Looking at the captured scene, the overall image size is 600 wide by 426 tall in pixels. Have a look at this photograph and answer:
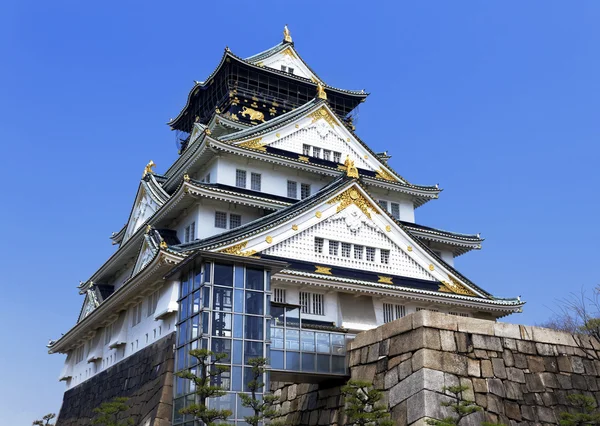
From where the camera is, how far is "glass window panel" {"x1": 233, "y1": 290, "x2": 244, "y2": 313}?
20.7m

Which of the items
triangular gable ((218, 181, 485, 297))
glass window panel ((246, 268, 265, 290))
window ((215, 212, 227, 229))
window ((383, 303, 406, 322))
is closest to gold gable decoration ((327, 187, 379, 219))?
triangular gable ((218, 181, 485, 297))

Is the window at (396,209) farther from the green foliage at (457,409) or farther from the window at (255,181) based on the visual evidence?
the green foliage at (457,409)

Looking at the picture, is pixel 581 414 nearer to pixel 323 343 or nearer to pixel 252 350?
pixel 323 343

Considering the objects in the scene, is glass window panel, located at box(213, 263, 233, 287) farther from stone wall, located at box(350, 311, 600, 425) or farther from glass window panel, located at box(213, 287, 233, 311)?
stone wall, located at box(350, 311, 600, 425)

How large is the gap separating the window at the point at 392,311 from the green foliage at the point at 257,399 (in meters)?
10.9

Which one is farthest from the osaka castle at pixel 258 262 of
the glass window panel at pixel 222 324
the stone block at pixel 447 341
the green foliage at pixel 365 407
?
the stone block at pixel 447 341

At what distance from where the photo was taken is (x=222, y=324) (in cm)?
2038

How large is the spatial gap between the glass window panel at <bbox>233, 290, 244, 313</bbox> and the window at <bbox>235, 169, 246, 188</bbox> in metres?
14.1

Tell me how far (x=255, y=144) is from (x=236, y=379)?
17646 millimetres

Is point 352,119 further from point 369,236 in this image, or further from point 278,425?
point 278,425

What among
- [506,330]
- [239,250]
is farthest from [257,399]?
[239,250]

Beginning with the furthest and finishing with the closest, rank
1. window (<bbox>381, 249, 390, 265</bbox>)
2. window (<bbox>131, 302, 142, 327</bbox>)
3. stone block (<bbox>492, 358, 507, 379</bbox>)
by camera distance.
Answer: window (<bbox>381, 249, 390, 265</bbox>)
window (<bbox>131, 302, 142, 327</bbox>)
stone block (<bbox>492, 358, 507, 379</bbox>)

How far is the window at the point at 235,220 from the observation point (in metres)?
32.6

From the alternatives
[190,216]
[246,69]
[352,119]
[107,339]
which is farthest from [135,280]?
[352,119]
